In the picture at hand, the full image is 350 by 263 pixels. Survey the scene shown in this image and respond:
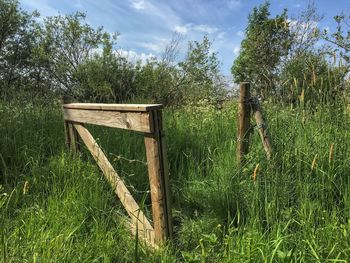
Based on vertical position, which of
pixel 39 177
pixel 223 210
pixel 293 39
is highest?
pixel 293 39

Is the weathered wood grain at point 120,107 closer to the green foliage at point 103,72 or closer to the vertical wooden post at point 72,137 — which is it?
the vertical wooden post at point 72,137

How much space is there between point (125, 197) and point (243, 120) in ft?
4.60

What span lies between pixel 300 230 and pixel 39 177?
2687mm

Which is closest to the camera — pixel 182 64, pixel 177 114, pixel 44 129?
pixel 44 129

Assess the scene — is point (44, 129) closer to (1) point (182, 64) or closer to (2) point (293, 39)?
(2) point (293, 39)

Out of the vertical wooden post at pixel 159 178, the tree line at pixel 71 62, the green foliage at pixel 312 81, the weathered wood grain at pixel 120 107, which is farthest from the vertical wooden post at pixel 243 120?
the tree line at pixel 71 62

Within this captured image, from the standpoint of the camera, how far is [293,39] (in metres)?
4.75

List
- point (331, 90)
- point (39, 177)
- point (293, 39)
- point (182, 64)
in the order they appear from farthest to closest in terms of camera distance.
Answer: point (182, 64) < point (293, 39) < point (39, 177) < point (331, 90)

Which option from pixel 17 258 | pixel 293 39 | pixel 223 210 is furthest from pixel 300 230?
pixel 293 39

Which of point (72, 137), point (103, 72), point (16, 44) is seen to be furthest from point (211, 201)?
point (16, 44)

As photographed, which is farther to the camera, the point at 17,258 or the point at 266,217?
the point at 266,217

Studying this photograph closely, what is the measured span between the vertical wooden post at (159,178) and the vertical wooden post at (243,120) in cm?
111

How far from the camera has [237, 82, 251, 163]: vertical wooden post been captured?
3.60 metres

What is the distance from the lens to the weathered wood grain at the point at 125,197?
2.94 metres
